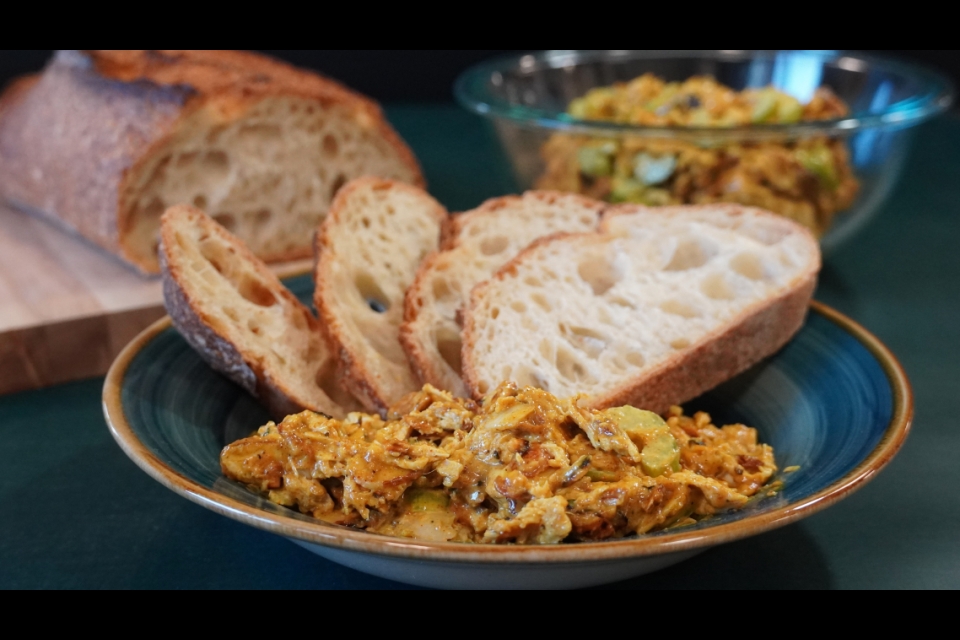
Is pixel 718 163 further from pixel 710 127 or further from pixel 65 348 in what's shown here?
pixel 65 348

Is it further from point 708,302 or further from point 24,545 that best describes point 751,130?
point 24,545

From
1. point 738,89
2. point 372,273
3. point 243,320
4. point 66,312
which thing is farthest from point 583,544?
point 738,89

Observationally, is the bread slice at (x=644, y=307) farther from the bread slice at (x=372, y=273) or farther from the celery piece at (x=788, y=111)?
the celery piece at (x=788, y=111)

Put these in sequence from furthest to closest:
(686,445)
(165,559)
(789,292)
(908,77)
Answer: (908,77), (789,292), (165,559), (686,445)

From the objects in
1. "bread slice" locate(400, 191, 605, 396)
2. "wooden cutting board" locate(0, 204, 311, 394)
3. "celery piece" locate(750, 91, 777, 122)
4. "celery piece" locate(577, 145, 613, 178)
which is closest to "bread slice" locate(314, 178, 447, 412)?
"bread slice" locate(400, 191, 605, 396)

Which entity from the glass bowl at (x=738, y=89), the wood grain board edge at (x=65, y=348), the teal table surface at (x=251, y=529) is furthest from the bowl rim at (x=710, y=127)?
the wood grain board edge at (x=65, y=348)

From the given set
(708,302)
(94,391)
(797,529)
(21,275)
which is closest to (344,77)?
(21,275)
